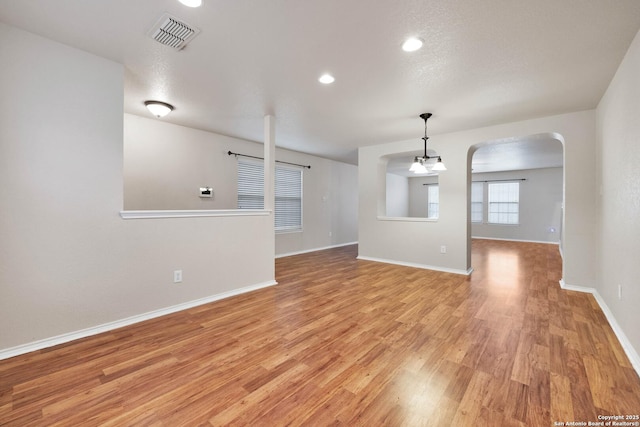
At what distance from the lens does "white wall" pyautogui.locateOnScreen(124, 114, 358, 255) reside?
4055 millimetres

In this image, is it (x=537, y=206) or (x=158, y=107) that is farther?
(x=537, y=206)

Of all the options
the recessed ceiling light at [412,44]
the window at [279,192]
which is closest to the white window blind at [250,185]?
the window at [279,192]

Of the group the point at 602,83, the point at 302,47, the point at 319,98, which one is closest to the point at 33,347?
the point at 302,47

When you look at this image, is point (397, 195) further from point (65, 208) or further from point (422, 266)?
point (65, 208)

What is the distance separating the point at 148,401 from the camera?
1.56m

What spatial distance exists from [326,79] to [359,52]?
0.56 m

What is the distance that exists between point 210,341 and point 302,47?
8.69ft

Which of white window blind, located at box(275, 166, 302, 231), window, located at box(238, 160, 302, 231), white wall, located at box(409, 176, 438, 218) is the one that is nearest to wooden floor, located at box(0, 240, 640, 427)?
window, located at box(238, 160, 302, 231)

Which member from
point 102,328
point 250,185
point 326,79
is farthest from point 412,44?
point 250,185

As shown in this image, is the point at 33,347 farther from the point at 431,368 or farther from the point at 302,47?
the point at 302,47

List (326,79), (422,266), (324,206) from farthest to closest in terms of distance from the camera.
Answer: (324,206) → (422,266) → (326,79)

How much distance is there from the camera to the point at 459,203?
463cm

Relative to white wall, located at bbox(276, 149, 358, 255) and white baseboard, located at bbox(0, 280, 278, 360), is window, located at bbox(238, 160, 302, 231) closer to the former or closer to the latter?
white wall, located at bbox(276, 149, 358, 255)

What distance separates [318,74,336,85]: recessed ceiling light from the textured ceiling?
8 centimetres
